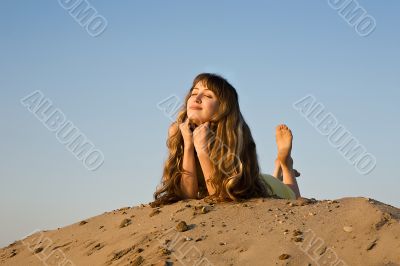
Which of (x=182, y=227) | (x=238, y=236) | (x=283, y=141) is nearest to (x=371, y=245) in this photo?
(x=238, y=236)

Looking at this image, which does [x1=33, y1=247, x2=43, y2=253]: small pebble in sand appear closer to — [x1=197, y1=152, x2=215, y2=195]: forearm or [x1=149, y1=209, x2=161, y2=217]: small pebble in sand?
[x1=149, y1=209, x2=161, y2=217]: small pebble in sand

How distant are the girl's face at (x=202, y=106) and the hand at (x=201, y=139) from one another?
0.68 ft

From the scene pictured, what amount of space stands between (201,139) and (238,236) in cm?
134

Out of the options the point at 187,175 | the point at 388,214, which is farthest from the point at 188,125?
the point at 388,214

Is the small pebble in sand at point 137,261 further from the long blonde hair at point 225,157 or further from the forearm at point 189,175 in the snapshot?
the forearm at point 189,175

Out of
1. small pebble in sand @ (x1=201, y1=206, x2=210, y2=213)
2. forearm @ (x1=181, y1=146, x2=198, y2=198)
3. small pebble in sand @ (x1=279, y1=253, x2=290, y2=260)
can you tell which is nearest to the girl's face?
forearm @ (x1=181, y1=146, x2=198, y2=198)

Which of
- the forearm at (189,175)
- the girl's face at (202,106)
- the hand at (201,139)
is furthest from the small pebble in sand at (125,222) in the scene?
the girl's face at (202,106)

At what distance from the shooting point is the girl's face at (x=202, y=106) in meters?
5.86

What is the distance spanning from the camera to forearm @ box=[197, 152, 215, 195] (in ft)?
18.3

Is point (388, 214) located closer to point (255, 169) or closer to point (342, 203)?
point (342, 203)

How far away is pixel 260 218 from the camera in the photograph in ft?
16.1

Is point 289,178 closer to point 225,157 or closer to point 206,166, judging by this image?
point 225,157

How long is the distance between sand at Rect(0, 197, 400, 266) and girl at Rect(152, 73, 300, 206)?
250 mm

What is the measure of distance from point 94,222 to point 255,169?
1801 millimetres
